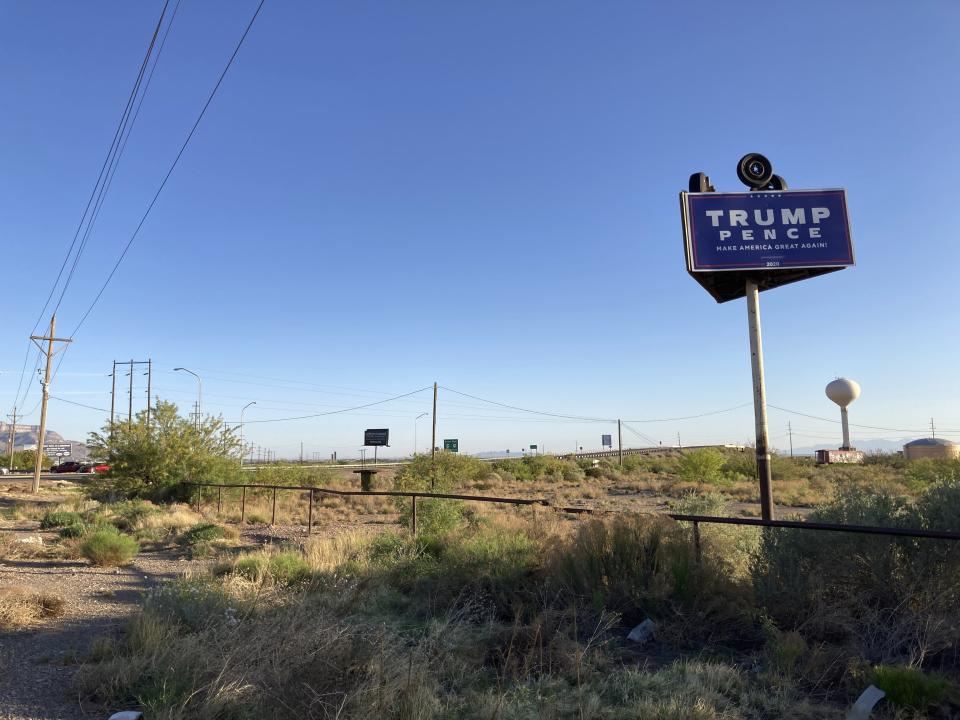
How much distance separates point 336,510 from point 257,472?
1304 cm

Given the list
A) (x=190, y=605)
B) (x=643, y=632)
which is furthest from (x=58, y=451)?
(x=643, y=632)

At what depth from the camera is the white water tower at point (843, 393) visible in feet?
279

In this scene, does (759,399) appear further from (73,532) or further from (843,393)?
(843,393)

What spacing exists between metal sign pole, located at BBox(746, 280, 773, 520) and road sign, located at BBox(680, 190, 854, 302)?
52cm

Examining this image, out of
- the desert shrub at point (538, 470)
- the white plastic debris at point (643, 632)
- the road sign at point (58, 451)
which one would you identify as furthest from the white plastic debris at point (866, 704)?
the road sign at point (58, 451)

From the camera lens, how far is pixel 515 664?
5652mm

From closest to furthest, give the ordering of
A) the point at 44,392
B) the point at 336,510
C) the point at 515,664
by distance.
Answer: the point at 515,664 < the point at 336,510 < the point at 44,392

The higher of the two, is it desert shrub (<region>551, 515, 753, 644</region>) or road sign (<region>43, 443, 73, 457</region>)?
road sign (<region>43, 443, 73, 457</region>)

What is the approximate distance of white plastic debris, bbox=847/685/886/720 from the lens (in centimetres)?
449

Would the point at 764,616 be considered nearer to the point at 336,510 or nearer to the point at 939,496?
the point at 939,496

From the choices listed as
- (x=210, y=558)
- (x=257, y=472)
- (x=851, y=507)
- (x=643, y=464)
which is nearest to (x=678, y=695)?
(x=851, y=507)

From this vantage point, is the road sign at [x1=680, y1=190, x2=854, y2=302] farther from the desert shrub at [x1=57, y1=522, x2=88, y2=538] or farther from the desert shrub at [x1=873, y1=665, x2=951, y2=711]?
the desert shrub at [x1=57, y1=522, x2=88, y2=538]

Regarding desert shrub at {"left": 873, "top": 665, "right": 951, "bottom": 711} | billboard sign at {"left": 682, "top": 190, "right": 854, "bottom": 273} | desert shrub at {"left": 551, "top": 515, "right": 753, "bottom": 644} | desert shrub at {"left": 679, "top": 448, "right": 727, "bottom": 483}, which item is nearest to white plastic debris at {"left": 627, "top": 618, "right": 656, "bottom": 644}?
desert shrub at {"left": 551, "top": 515, "right": 753, "bottom": 644}

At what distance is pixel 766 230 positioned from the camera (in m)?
11.9
